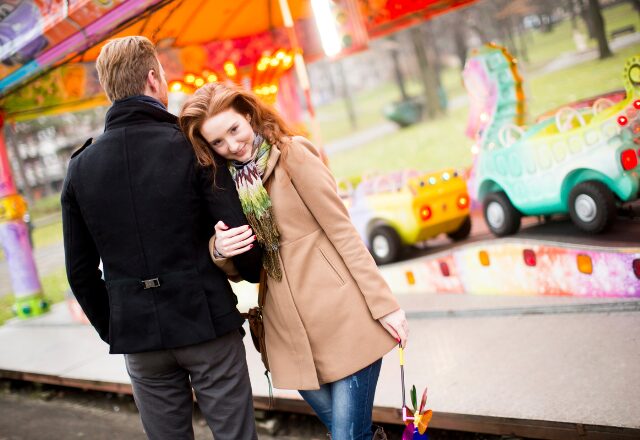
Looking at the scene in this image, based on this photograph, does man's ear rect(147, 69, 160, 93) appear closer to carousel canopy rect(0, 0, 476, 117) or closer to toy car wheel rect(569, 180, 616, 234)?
carousel canopy rect(0, 0, 476, 117)

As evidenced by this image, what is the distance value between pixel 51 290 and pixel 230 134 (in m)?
7.46

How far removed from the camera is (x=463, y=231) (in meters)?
4.65

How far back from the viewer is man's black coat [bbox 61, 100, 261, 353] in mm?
1783

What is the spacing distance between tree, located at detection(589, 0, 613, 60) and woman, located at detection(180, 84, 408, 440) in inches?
108

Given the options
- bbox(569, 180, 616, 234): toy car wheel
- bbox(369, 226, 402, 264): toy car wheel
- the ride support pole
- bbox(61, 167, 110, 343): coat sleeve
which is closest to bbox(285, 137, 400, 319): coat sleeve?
bbox(61, 167, 110, 343): coat sleeve

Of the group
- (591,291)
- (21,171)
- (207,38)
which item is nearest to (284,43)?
(207,38)

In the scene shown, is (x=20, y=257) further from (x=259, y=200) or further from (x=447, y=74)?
(x=259, y=200)

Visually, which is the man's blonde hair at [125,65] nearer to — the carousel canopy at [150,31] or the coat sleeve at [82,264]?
the coat sleeve at [82,264]

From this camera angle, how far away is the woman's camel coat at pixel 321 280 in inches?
70.2

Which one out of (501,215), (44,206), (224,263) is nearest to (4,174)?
(44,206)

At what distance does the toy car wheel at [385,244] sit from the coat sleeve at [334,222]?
3144 mm

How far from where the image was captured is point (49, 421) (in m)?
4.42

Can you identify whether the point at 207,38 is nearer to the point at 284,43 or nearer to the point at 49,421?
the point at 284,43

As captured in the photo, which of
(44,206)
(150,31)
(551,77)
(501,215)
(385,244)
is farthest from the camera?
(44,206)
